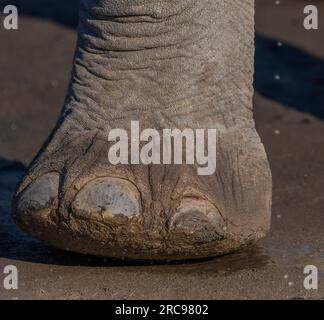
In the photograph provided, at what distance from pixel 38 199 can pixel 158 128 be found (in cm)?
32

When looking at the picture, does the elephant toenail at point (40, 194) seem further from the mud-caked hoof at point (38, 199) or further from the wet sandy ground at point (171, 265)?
the wet sandy ground at point (171, 265)

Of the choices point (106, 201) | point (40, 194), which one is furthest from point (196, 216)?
point (40, 194)

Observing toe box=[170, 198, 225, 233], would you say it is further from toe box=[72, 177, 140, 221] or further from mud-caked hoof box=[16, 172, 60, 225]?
mud-caked hoof box=[16, 172, 60, 225]

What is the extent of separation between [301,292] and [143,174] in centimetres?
44

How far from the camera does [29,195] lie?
277 cm

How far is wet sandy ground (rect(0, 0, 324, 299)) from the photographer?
Answer: 8.97 feet

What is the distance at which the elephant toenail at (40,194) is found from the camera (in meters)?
2.75

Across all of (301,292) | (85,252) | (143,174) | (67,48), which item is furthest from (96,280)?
(67,48)

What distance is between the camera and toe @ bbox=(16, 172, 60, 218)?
108 inches

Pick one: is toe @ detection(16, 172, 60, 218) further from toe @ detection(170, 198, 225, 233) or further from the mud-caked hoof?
toe @ detection(170, 198, 225, 233)

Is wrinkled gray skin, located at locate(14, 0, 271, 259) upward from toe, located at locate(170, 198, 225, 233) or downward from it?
upward

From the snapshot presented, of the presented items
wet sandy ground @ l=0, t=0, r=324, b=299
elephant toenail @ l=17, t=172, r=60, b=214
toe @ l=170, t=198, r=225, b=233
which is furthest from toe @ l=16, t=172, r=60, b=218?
toe @ l=170, t=198, r=225, b=233

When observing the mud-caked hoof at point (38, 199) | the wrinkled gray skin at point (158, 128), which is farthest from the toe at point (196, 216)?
the mud-caked hoof at point (38, 199)

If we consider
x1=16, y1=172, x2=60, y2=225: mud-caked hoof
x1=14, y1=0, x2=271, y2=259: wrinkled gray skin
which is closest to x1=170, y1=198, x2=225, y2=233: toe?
x1=14, y1=0, x2=271, y2=259: wrinkled gray skin
